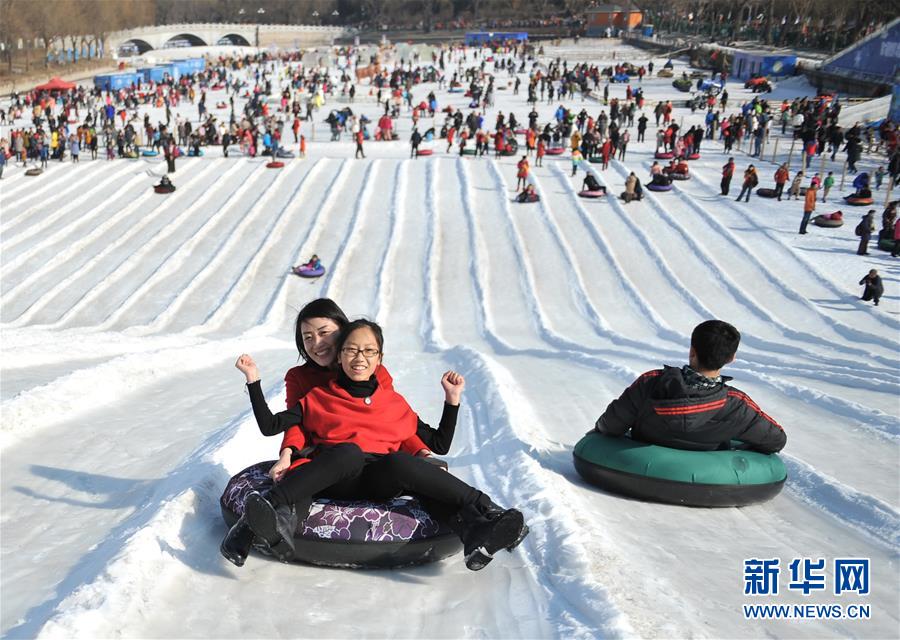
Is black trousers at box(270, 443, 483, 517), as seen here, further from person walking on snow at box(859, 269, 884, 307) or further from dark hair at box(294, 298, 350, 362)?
person walking on snow at box(859, 269, 884, 307)

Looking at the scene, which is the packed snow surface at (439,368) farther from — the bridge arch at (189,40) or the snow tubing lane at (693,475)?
the bridge arch at (189,40)

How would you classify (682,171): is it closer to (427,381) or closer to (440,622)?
(427,381)

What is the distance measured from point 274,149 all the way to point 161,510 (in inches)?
1012

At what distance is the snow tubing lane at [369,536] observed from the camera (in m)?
4.08

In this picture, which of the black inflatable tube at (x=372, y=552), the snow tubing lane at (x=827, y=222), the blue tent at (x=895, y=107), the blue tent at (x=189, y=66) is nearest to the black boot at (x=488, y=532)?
the black inflatable tube at (x=372, y=552)

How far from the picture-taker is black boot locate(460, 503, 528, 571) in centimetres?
382

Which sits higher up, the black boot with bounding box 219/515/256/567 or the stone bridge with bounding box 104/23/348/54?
the black boot with bounding box 219/515/256/567

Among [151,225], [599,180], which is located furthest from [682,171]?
[151,225]

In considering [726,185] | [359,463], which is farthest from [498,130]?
[359,463]

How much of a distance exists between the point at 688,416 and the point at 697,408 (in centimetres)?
8

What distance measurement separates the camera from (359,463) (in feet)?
13.3

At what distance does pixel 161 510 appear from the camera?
4516mm

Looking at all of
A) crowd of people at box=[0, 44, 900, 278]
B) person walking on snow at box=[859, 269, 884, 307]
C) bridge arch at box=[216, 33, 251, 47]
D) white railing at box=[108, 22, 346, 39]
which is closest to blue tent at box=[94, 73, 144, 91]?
crowd of people at box=[0, 44, 900, 278]

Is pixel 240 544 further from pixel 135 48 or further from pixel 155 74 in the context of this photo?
pixel 135 48
